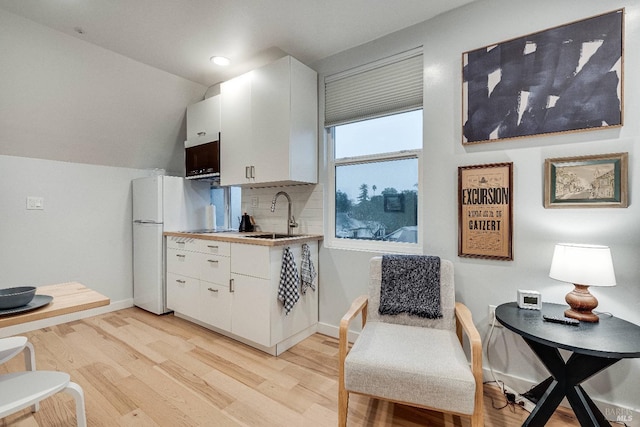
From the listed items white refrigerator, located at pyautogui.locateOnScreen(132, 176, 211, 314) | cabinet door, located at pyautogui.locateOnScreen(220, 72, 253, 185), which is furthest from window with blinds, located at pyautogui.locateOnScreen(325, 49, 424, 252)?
white refrigerator, located at pyautogui.locateOnScreen(132, 176, 211, 314)

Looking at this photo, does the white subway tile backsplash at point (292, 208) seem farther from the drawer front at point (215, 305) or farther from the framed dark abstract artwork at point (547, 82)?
the framed dark abstract artwork at point (547, 82)

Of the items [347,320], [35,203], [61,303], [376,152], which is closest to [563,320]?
[347,320]

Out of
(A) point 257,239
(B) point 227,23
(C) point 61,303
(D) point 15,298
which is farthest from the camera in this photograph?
(A) point 257,239

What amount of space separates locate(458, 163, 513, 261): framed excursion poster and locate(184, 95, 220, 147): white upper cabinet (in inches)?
95.5

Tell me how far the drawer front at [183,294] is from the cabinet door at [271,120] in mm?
1256

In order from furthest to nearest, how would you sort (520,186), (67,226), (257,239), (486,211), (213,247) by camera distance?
(67,226) → (213,247) → (257,239) → (486,211) → (520,186)

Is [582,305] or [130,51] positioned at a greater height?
[130,51]

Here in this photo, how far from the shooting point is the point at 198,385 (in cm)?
198

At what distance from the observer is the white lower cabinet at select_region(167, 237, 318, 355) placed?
236 centimetres

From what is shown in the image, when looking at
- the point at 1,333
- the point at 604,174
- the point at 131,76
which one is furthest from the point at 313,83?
the point at 1,333

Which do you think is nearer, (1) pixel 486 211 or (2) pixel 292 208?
(1) pixel 486 211

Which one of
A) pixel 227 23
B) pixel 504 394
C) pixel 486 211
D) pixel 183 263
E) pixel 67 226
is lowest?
pixel 504 394

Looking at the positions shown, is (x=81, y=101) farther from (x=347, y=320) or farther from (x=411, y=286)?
(x=411, y=286)

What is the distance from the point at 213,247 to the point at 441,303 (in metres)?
1.96
